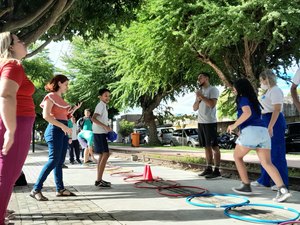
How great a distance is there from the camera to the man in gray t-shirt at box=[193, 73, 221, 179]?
8.80 metres

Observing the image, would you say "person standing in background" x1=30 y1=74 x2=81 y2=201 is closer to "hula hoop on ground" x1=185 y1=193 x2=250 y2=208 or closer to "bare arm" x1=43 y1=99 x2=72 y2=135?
"bare arm" x1=43 y1=99 x2=72 y2=135

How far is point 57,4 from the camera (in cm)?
873

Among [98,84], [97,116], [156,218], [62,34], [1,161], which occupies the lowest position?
[156,218]

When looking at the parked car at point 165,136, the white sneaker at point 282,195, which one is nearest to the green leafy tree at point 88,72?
the parked car at point 165,136

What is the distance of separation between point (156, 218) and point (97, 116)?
3335 mm

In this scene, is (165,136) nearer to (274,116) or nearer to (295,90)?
(274,116)

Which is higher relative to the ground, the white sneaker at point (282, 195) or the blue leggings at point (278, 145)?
the blue leggings at point (278, 145)

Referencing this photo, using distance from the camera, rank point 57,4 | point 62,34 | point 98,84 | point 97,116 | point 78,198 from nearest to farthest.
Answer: point 78,198 < point 97,116 < point 57,4 < point 62,34 < point 98,84

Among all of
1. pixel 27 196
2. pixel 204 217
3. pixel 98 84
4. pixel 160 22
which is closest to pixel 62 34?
pixel 27 196

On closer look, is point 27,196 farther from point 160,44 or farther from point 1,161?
point 160,44

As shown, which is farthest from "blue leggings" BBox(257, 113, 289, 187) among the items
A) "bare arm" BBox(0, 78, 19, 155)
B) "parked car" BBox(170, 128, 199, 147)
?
"parked car" BBox(170, 128, 199, 147)

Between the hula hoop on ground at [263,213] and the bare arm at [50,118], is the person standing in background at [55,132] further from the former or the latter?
the hula hoop on ground at [263,213]

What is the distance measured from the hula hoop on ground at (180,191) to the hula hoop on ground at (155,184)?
207mm

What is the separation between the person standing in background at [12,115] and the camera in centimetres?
400
